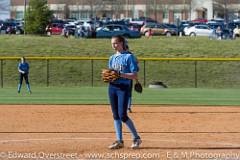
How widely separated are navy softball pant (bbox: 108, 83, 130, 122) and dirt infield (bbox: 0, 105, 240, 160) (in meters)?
0.66

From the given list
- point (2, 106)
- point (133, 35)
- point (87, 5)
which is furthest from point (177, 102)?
point (87, 5)

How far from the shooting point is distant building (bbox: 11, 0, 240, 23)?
3767 inches

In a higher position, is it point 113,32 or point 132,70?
point 113,32

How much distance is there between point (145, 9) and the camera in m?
97.8

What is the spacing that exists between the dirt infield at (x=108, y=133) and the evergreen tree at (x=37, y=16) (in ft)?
106

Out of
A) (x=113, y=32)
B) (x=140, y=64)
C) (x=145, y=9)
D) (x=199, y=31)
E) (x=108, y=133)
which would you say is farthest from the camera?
(x=145, y=9)

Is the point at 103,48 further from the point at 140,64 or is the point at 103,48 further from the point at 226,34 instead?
the point at 226,34

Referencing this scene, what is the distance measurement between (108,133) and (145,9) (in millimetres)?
83579

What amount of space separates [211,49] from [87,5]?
5416 centimetres

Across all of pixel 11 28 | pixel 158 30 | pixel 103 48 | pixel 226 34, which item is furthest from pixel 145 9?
pixel 103 48

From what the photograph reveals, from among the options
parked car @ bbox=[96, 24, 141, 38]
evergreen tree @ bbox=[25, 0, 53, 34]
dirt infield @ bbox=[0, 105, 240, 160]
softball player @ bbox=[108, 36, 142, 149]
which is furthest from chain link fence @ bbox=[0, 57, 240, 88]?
softball player @ bbox=[108, 36, 142, 149]

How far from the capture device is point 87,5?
97.4 m

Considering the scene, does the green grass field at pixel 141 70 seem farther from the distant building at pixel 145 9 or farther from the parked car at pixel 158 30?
the distant building at pixel 145 9

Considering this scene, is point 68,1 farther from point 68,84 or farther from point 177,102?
point 177,102
